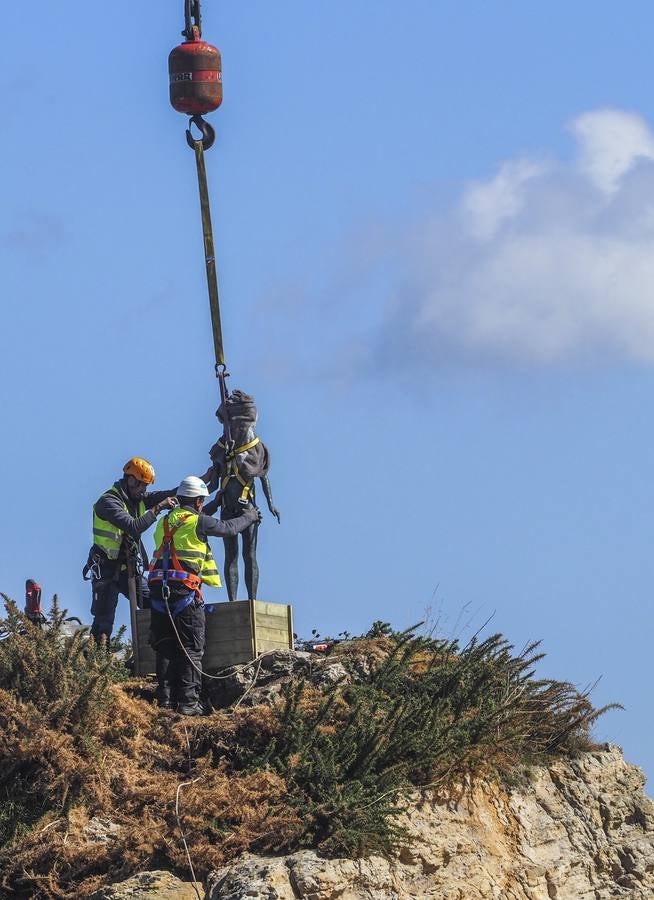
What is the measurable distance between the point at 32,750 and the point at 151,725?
1369 millimetres

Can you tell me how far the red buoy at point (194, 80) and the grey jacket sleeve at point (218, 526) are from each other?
467 cm

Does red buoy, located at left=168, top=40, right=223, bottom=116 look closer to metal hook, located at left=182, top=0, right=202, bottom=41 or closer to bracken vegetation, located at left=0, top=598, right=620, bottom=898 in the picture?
metal hook, located at left=182, top=0, right=202, bottom=41

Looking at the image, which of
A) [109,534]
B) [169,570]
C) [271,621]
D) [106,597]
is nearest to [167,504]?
[109,534]

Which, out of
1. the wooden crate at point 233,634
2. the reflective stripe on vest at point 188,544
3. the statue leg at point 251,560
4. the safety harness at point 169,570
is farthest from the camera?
the statue leg at point 251,560

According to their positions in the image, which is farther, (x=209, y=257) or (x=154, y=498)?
(x=209, y=257)

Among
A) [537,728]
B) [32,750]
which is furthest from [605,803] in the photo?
[32,750]

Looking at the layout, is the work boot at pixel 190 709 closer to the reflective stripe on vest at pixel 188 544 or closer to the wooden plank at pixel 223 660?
the wooden plank at pixel 223 660

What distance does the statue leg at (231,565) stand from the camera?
21.5m

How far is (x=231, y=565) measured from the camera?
21594 mm

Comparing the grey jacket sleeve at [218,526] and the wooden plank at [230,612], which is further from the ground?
the grey jacket sleeve at [218,526]

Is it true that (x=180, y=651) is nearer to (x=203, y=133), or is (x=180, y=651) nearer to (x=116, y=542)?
(x=116, y=542)

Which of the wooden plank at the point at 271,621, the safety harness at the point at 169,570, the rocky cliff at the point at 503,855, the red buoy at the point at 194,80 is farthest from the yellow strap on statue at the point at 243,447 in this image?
the rocky cliff at the point at 503,855

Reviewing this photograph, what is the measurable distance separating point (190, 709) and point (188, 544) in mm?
1629

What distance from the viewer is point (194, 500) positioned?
19766 millimetres
